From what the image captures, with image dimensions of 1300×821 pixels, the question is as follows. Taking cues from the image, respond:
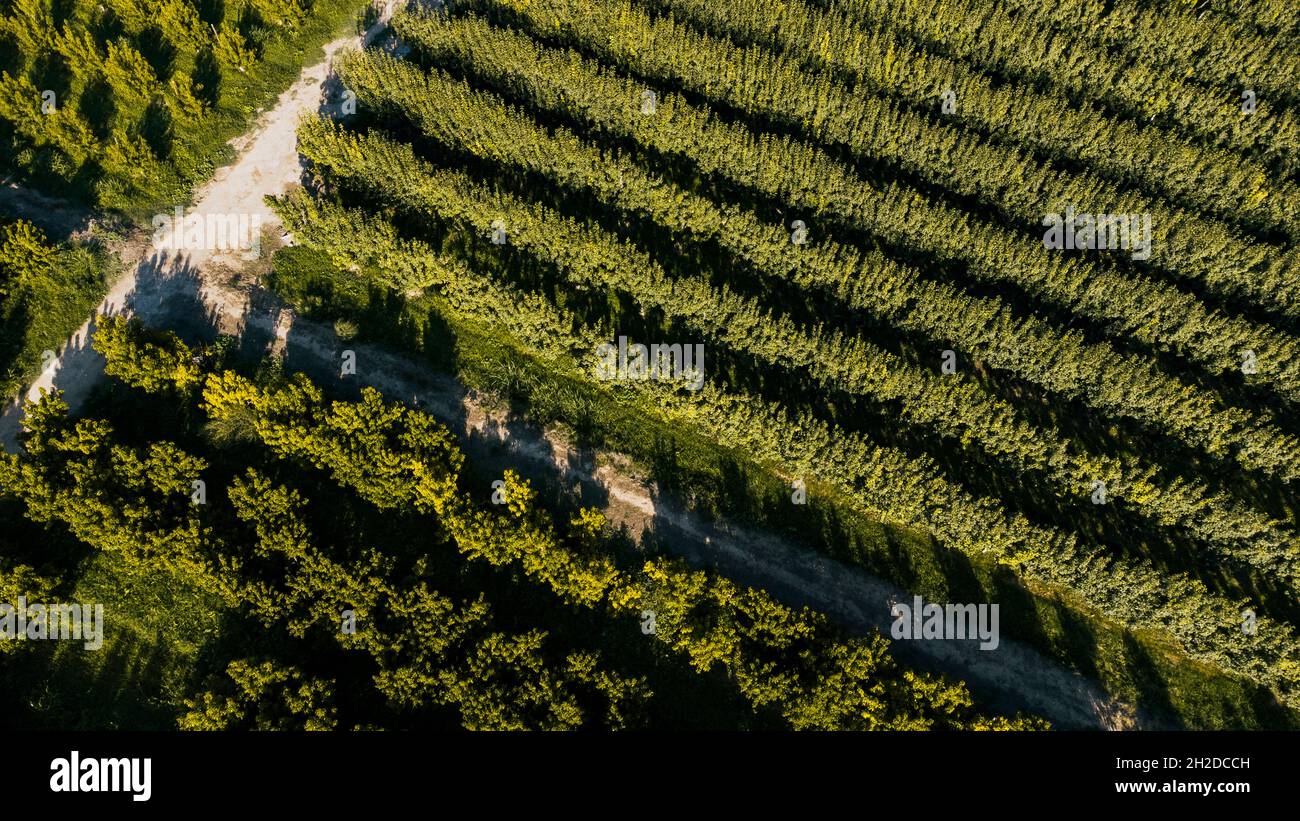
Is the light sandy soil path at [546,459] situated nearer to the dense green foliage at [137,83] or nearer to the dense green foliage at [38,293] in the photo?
the dense green foliage at [38,293]

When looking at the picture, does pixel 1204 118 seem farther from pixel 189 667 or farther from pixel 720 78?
pixel 189 667

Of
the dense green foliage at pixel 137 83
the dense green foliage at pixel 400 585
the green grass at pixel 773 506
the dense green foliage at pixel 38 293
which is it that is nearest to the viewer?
the dense green foliage at pixel 400 585

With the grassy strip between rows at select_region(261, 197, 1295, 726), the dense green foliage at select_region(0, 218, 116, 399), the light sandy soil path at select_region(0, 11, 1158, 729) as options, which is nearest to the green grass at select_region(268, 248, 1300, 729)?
the grassy strip between rows at select_region(261, 197, 1295, 726)

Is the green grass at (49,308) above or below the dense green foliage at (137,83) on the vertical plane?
below

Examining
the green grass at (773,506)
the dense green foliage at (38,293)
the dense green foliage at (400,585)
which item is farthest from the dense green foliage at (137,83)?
the dense green foliage at (400,585)

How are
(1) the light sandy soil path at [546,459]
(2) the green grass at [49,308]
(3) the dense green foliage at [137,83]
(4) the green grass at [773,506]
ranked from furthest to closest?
(3) the dense green foliage at [137,83] < (2) the green grass at [49,308] < (4) the green grass at [773,506] < (1) the light sandy soil path at [546,459]

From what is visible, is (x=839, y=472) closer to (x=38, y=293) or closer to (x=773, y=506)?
(x=773, y=506)

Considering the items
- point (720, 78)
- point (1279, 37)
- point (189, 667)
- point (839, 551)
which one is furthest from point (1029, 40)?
point (189, 667)

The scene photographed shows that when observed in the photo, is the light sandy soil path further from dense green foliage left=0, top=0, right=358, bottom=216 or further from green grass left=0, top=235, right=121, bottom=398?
dense green foliage left=0, top=0, right=358, bottom=216
